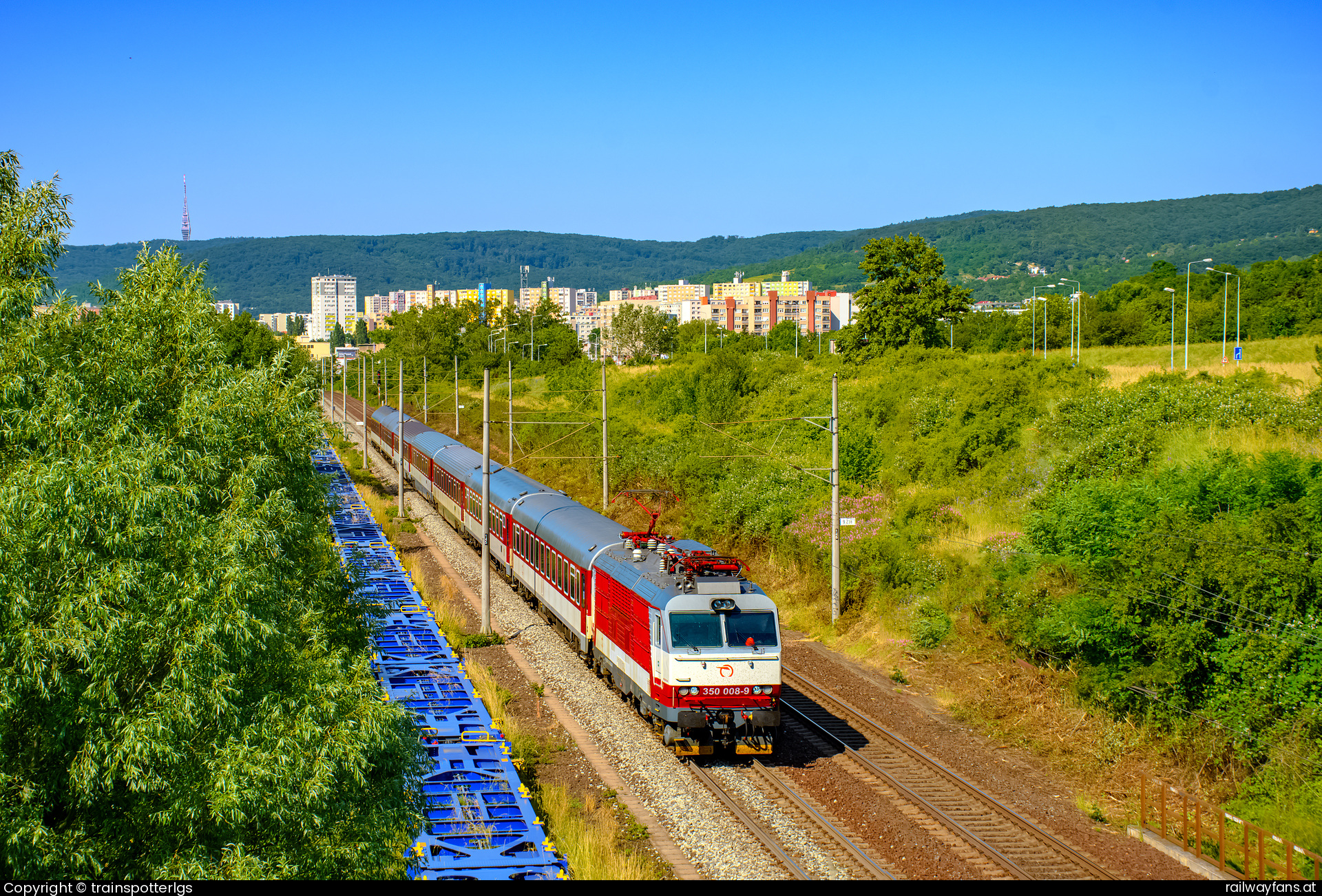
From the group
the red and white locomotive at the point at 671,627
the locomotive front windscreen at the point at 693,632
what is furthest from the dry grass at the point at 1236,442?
the locomotive front windscreen at the point at 693,632

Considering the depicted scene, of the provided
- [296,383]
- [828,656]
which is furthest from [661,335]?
[296,383]

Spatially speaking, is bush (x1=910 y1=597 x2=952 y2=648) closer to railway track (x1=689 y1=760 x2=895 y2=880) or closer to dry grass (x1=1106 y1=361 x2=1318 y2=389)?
railway track (x1=689 y1=760 x2=895 y2=880)

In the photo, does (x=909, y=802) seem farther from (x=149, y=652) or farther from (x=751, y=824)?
(x=149, y=652)

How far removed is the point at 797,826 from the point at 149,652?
902cm

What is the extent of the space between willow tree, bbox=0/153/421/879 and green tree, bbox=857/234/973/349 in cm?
4515

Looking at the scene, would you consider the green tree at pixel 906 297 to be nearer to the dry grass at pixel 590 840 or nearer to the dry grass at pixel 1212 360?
the dry grass at pixel 1212 360

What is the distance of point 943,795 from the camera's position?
15.6m

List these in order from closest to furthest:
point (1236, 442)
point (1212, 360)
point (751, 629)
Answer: point (751, 629) → point (1236, 442) → point (1212, 360)

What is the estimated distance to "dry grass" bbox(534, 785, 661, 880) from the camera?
42.0ft

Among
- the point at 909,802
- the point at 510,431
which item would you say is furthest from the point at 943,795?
the point at 510,431

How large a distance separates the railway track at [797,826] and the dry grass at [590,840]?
1.71 m

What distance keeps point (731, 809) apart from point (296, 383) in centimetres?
873
